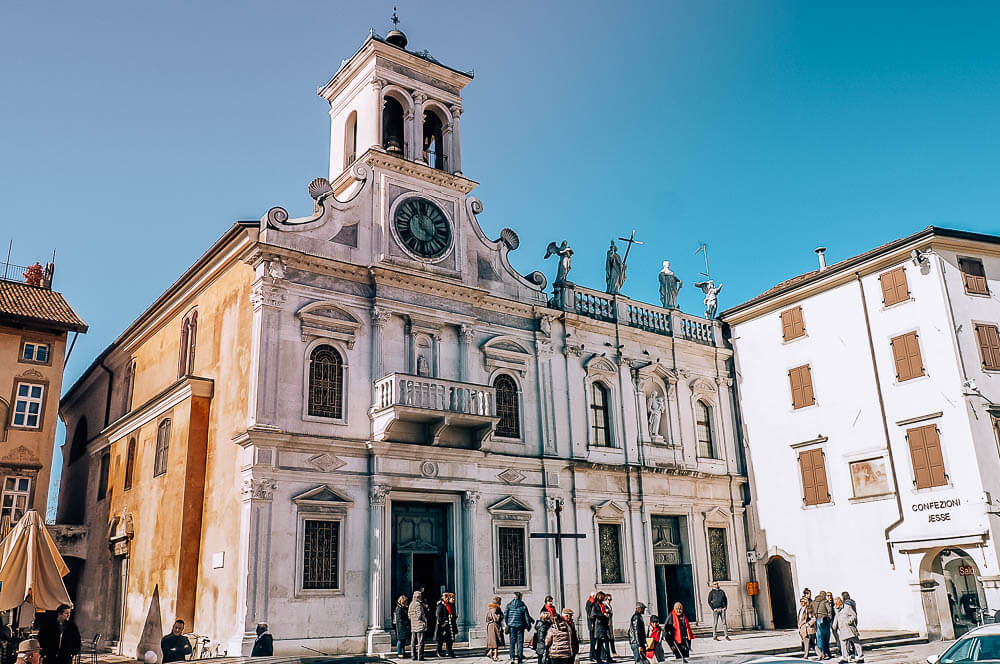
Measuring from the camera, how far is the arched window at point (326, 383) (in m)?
22.1

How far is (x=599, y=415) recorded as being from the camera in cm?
2805

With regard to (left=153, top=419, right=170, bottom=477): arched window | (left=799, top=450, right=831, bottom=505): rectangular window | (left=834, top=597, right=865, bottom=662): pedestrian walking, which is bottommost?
(left=834, top=597, right=865, bottom=662): pedestrian walking

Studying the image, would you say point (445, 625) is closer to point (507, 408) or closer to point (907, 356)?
point (507, 408)

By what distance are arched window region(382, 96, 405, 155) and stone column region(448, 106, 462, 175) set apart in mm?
1610

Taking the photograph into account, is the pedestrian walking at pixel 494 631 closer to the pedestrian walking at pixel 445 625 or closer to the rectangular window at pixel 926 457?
the pedestrian walking at pixel 445 625

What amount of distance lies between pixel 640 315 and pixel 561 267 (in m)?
3.70

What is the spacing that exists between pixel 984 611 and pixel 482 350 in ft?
50.1

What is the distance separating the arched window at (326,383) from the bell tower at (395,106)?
648cm

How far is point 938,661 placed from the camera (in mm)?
11820

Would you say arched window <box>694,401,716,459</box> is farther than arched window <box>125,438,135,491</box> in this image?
Yes

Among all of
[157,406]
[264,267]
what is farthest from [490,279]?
[157,406]

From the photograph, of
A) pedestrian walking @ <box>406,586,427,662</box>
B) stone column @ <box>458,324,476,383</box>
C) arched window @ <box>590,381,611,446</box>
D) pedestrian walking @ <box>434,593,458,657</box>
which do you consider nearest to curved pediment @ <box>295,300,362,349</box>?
stone column @ <box>458,324,476,383</box>

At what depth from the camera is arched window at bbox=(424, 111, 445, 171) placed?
2738 cm

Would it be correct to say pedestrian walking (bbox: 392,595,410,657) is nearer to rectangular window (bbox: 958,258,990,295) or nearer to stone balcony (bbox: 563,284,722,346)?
stone balcony (bbox: 563,284,722,346)
